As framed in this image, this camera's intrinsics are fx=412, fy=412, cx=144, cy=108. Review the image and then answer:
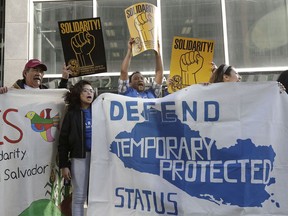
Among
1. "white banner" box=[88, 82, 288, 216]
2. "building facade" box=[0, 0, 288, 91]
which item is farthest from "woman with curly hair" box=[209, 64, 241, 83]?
"building facade" box=[0, 0, 288, 91]

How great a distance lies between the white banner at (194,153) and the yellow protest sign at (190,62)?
136 cm

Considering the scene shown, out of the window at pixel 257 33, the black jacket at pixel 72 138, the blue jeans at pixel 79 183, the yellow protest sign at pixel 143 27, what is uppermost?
the window at pixel 257 33

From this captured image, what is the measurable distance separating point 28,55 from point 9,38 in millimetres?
501

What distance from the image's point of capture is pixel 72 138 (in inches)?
166

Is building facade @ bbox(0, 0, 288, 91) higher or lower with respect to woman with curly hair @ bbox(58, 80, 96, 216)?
higher

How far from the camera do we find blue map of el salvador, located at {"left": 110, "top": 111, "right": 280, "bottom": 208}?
12.6 ft

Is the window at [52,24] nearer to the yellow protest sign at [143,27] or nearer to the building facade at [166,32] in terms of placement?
the building facade at [166,32]

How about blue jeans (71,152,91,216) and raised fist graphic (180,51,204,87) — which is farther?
raised fist graphic (180,51,204,87)

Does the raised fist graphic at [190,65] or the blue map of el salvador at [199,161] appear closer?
the blue map of el salvador at [199,161]

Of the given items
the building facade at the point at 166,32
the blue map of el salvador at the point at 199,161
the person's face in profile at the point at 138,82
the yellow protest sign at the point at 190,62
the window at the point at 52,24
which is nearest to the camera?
the blue map of el salvador at the point at 199,161

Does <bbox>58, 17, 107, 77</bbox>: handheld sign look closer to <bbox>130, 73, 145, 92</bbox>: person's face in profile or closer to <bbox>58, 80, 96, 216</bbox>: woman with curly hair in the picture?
<bbox>130, 73, 145, 92</bbox>: person's face in profile

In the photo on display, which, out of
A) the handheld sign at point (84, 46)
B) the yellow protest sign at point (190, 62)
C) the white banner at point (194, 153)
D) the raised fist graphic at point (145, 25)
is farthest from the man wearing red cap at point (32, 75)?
the yellow protest sign at point (190, 62)

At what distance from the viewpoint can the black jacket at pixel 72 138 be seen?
4.21m

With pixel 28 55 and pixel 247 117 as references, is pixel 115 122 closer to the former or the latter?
pixel 247 117
